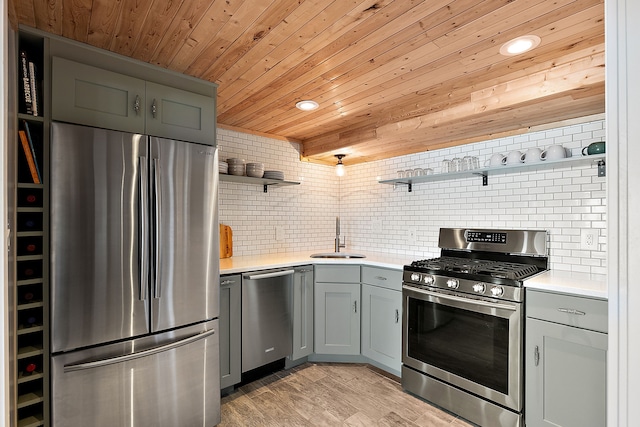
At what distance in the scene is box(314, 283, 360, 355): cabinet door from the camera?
3.04 m

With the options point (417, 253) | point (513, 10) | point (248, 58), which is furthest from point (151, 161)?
point (417, 253)

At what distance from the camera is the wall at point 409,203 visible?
2.44 meters

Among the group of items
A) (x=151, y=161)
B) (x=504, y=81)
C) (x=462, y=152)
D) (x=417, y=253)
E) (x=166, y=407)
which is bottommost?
(x=166, y=407)

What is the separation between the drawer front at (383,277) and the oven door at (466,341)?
149 millimetres

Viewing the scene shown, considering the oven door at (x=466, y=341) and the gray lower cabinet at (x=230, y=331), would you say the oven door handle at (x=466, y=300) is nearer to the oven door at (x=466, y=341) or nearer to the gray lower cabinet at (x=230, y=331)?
the oven door at (x=466, y=341)

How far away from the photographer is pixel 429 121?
2.72 meters

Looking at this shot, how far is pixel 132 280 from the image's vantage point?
184cm

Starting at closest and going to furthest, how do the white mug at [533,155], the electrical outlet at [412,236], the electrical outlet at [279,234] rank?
the white mug at [533,155]
the electrical outlet at [412,236]
the electrical outlet at [279,234]

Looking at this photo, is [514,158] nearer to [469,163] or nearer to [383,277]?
[469,163]

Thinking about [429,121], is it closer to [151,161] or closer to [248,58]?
[248,58]

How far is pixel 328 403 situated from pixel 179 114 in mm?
2234

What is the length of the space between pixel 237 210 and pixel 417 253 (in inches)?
72.9

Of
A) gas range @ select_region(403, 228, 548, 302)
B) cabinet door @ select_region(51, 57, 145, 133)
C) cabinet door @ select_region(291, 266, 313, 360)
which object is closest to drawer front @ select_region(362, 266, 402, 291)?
gas range @ select_region(403, 228, 548, 302)

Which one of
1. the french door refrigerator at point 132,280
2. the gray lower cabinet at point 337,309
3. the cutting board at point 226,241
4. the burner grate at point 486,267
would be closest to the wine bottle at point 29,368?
the french door refrigerator at point 132,280
